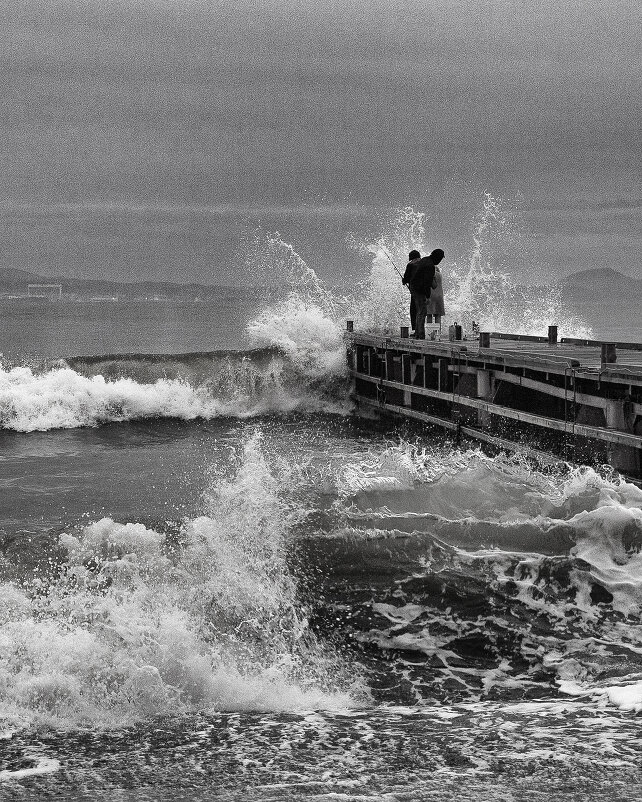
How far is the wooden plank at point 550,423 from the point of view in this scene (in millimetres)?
10578

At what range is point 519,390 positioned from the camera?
14.4 m

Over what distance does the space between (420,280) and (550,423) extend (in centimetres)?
573

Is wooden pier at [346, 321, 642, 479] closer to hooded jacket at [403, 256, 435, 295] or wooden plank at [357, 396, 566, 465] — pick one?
wooden plank at [357, 396, 566, 465]

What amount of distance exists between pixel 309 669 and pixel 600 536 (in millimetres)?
3271

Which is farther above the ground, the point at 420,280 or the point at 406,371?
the point at 420,280

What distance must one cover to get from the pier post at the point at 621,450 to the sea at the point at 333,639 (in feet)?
0.92

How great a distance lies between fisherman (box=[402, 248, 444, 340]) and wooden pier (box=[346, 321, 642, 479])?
21.6 inches

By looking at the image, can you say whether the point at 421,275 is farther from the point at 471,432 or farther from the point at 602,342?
the point at 602,342

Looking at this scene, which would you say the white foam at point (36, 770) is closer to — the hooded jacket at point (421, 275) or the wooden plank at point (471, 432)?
the wooden plank at point (471, 432)

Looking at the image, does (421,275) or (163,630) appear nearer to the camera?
(163,630)

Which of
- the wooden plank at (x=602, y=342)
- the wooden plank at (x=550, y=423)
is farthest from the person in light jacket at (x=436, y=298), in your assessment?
the wooden plank at (x=602, y=342)

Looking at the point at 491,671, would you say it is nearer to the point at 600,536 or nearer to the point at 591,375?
the point at 600,536

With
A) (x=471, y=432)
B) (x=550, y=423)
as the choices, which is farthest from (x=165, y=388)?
(x=550, y=423)

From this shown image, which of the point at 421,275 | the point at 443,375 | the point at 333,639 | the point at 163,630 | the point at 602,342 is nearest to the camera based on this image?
the point at 163,630
